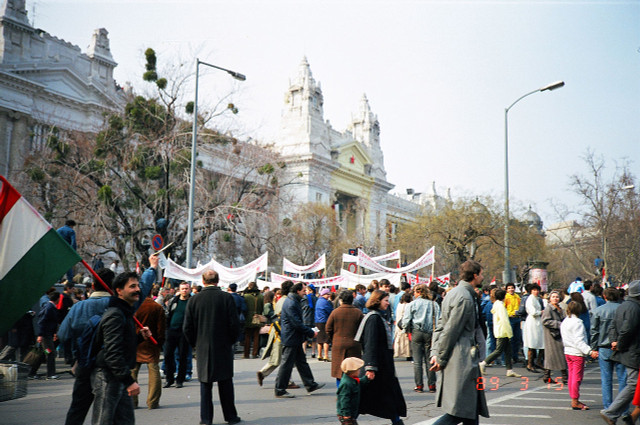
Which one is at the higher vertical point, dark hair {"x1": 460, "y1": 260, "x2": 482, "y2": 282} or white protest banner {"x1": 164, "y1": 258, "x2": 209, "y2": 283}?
white protest banner {"x1": 164, "y1": 258, "x2": 209, "y2": 283}

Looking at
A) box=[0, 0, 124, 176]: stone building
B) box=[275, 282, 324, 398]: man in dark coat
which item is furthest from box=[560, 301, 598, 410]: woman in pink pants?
box=[0, 0, 124, 176]: stone building

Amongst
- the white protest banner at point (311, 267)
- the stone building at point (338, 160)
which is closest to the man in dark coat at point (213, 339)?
the white protest banner at point (311, 267)

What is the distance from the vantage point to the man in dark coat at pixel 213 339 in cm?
754

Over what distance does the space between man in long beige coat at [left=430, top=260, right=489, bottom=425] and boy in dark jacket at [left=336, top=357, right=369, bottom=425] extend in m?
0.86

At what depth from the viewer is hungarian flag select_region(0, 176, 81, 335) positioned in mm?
5168

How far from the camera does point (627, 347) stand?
7.60 m

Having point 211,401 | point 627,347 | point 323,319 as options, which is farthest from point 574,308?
point 323,319

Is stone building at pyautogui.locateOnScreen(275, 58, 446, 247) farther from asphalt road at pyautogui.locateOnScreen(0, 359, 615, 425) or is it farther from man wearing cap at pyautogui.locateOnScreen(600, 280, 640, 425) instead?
man wearing cap at pyautogui.locateOnScreen(600, 280, 640, 425)

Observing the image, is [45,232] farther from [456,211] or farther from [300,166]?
[300,166]

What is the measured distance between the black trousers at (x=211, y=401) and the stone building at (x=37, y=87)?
27.8 m

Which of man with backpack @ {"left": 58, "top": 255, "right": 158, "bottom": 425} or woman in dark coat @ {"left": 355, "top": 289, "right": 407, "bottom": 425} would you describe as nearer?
man with backpack @ {"left": 58, "top": 255, "right": 158, "bottom": 425}

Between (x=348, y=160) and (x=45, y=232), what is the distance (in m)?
61.6

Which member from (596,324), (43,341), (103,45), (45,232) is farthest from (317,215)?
(45,232)

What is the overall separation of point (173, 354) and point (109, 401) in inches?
229
